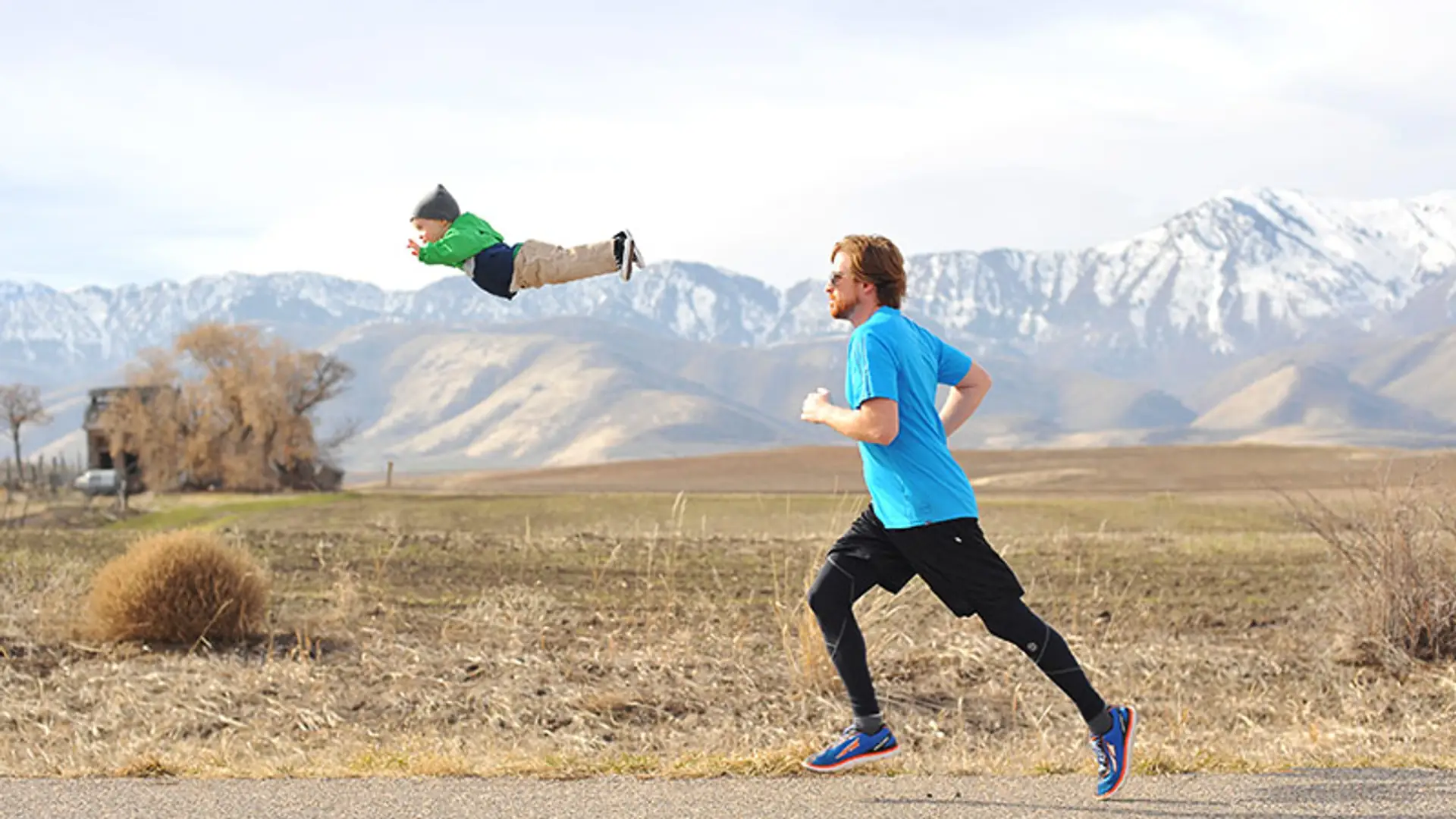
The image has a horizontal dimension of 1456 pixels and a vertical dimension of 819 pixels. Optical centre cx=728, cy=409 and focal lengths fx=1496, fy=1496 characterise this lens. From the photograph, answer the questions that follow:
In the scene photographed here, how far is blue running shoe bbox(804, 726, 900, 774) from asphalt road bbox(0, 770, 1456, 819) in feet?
0.21

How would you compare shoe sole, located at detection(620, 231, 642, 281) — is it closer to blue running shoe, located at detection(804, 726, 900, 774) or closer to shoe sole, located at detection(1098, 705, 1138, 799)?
blue running shoe, located at detection(804, 726, 900, 774)

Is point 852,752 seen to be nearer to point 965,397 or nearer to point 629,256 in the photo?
point 965,397

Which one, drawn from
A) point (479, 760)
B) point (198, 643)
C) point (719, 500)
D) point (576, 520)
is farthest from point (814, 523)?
point (479, 760)

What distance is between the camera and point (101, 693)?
392 inches

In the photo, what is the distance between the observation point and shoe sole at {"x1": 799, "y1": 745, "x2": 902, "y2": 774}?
609 cm

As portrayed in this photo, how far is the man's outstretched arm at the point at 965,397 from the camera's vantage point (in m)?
6.21

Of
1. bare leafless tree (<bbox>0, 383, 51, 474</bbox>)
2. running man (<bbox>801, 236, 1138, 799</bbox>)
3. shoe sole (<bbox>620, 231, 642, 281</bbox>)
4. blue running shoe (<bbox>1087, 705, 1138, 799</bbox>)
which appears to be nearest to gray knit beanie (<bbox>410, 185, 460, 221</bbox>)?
shoe sole (<bbox>620, 231, 642, 281</bbox>)

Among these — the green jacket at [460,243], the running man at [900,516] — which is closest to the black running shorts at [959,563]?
the running man at [900,516]

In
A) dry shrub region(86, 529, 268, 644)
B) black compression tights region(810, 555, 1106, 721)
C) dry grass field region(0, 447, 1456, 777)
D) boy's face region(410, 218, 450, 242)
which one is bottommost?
dry grass field region(0, 447, 1456, 777)

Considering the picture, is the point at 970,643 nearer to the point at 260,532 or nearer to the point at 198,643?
the point at 198,643

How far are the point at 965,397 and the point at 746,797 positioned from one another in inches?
74.5

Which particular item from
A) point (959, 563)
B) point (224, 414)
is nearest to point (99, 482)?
point (224, 414)

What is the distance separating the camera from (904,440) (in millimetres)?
5770

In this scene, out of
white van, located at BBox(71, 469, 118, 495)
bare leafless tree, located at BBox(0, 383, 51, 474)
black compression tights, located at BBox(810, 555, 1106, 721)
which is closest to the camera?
black compression tights, located at BBox(810, 555, 1106, 721)
